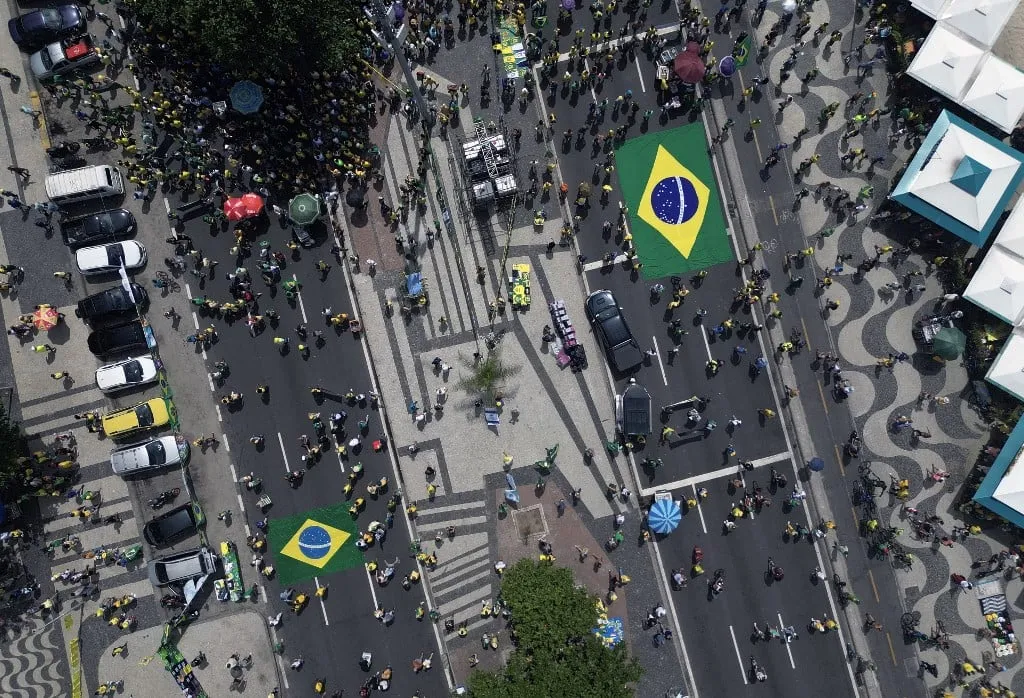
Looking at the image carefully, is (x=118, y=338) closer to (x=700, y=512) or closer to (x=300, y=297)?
(x=300, y=297)

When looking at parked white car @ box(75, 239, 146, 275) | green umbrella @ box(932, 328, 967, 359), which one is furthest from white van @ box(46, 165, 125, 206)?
green umbrella @ box(932, 328, 967, 359)

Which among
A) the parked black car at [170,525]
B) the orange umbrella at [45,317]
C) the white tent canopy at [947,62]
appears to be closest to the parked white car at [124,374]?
the orange umbrella at [45,317]

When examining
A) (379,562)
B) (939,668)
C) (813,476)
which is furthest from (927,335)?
(379,562)

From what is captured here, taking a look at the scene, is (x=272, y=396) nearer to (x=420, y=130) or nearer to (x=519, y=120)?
(x=420, y=130)

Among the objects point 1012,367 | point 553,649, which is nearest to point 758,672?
point 553,649

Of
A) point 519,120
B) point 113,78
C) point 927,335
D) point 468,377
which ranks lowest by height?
point 927,335

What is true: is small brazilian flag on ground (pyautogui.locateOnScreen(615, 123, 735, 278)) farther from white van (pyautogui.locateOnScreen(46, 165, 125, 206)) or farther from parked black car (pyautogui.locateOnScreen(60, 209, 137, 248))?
white van (pyautogui.locateOnScreen(46, 165, 125, 206))

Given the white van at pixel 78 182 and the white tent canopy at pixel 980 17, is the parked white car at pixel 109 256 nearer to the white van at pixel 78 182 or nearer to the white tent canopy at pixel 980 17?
the white van at pixel 78 182
